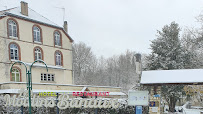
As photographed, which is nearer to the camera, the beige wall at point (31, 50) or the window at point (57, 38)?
the beige wall at point (31, 50)

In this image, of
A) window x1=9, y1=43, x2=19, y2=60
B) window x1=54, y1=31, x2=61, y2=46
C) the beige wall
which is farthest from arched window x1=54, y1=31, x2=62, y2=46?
window x1=9, y1=43, x2=19, y2=60

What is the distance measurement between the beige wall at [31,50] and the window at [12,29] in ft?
1.45

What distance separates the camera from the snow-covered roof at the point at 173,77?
10164 millimetres

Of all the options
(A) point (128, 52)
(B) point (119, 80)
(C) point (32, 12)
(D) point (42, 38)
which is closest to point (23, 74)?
(D) point (42, 38)

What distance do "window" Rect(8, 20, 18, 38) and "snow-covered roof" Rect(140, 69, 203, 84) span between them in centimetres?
1607

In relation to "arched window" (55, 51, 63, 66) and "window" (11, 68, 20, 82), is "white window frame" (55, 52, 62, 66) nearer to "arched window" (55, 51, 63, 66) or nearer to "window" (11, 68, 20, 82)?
"arched window" (55, 51, 63, 66)

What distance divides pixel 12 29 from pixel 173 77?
59.0ft

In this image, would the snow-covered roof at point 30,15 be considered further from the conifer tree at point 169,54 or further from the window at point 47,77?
the conifer tree at point 169,54

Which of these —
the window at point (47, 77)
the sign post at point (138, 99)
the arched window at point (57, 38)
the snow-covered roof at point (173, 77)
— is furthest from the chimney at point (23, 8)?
the sign post at point (138, 99)

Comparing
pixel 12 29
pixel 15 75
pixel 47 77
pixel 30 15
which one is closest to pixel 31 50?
pixel 12 29

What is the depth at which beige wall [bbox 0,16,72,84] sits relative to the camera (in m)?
19.8

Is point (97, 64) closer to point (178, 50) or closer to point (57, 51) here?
point (57, 51)

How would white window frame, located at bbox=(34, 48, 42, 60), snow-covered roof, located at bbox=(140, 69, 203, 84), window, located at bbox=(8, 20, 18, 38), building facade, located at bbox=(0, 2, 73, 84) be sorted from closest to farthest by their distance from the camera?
snow-covered roof, located at bbox=(140, 69, 203, 84) < building facade, located at bbox=(0, 2, 73, 84) < window, located at bbox=(8, 20, 18, 38) < white window frame, located at bbox=(34, 48, 42, 60)

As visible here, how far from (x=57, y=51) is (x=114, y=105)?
16.5m
